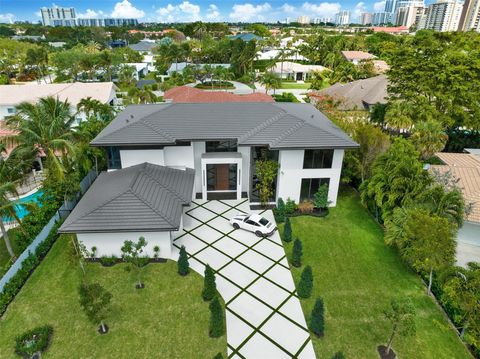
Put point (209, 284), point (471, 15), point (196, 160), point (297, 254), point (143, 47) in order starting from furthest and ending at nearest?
point (471, 15) → point (143, 47) → point (196, 160) → point (297, 254) → point (209, 284)

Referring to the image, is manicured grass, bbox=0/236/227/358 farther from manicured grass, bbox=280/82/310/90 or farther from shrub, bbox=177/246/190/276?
manicured grass, bbox=280/82/310/90

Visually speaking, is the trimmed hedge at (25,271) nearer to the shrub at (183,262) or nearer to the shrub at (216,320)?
the shrub at (183,262)

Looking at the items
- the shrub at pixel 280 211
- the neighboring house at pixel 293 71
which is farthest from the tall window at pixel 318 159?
the neighboring house at pixel 293 71

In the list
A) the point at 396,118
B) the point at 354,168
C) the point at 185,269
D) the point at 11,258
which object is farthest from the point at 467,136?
the point at 11,258

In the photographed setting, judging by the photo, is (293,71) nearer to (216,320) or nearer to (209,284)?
(209,284)

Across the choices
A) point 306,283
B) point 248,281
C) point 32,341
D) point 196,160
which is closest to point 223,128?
point 196,160

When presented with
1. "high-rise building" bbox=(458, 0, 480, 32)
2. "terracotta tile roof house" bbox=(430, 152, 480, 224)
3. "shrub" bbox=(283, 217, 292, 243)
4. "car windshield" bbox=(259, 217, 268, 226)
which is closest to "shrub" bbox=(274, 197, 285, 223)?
"car windshield" bbox=(259, 217, 268, 226)

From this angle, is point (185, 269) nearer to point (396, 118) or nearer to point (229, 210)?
point (229, 210)
